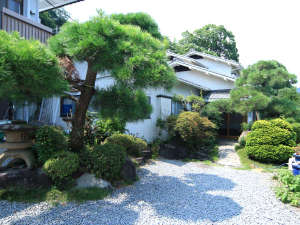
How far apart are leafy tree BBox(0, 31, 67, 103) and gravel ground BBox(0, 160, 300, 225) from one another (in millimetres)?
1969

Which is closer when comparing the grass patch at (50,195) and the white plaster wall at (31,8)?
the grass patch at (50,195)

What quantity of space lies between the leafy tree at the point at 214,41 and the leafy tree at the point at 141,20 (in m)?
25.4

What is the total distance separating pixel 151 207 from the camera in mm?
3537

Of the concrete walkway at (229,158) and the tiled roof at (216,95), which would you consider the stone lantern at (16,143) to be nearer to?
the concrete walkway at (229,158)

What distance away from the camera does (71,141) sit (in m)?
4.64

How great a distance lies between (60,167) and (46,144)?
776 mm

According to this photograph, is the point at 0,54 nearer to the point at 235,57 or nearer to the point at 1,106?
the point at 1,106

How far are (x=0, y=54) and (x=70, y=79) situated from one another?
5.29 ft

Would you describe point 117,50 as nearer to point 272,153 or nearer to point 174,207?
point 174,207

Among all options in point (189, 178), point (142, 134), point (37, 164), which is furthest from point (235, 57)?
point (37, 164)

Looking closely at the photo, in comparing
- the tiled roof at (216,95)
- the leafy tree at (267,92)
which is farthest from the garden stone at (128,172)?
the tiled roof at (216,95)

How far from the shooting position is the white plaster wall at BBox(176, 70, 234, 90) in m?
12.3

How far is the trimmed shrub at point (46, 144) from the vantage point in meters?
4.21

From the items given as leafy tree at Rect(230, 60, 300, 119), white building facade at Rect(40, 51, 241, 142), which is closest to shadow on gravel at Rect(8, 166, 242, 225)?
white building facade at Rect(40, 51, 241, 142)
